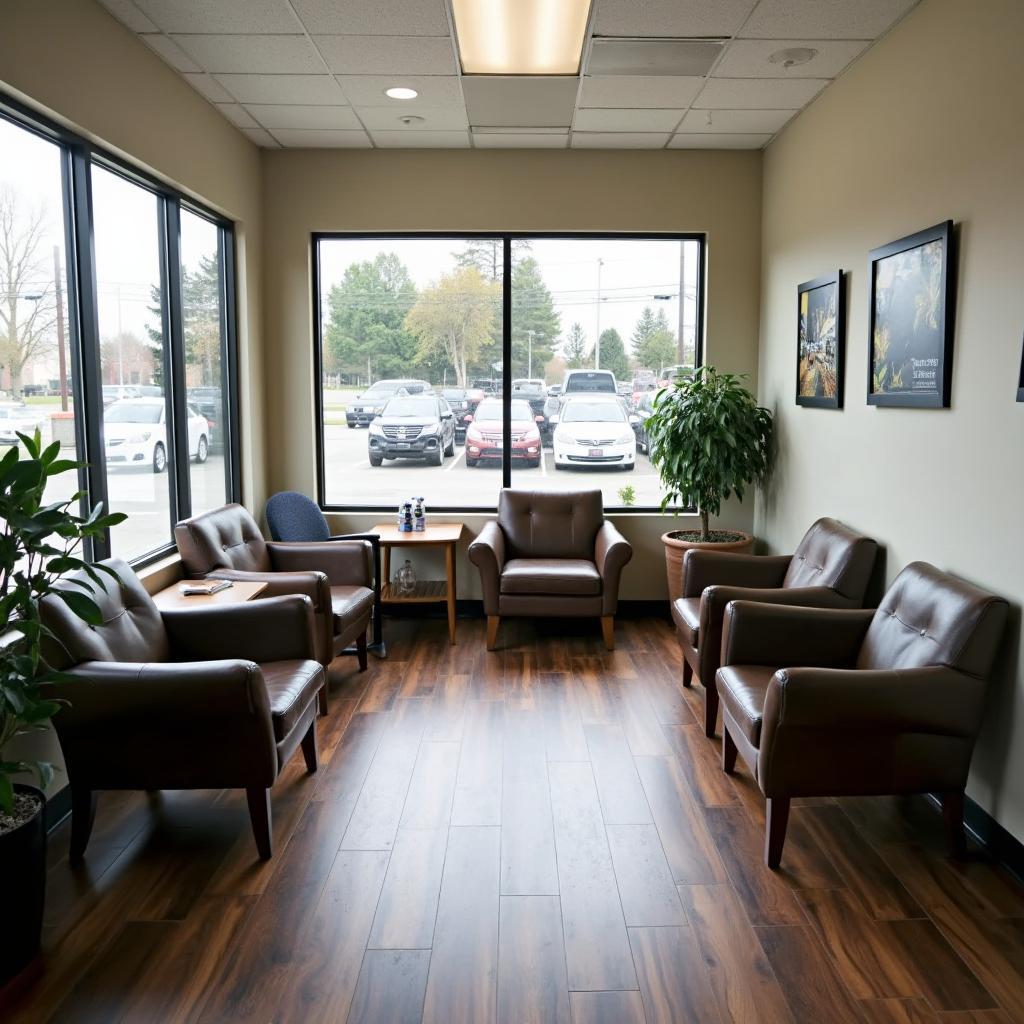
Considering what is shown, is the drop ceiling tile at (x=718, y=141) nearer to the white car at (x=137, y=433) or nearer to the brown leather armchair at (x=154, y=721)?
the white car at (x=137, y=433)

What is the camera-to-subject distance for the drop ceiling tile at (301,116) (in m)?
4.27

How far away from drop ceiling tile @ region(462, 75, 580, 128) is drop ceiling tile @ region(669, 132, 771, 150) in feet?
2.36

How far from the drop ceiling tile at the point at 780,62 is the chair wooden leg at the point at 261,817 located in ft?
10.2

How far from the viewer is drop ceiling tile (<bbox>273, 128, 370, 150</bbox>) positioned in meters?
4.71

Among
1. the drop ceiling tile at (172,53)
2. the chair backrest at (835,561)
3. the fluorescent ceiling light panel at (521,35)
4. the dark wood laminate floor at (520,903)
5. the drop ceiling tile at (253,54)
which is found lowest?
the dark wood laminate floor at (520,903)

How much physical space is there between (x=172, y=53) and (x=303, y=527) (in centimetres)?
221

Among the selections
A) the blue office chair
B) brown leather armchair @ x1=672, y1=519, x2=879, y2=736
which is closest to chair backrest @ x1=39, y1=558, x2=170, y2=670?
the blue office chair

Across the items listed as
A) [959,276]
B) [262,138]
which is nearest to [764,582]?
[959,276]

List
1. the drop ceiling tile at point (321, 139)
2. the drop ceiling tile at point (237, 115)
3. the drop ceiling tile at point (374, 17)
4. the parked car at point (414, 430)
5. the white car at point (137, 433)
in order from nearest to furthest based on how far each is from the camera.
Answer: the drop ceiling tile at point (374, 17) → the white car at point (137, 433) → the drop ceiling tile at point (237, 115) → the drop ceiling tile at point (321, 139) → the parked car at point (414, 430)

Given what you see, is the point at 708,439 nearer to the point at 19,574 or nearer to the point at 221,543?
the point at 221,543

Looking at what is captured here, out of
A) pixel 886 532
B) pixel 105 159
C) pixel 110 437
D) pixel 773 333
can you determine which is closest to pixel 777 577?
pixel 886 532

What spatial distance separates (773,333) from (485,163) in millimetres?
1843

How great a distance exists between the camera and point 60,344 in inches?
120

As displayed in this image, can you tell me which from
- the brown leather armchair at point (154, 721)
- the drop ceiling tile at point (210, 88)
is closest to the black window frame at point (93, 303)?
the brown leather armchair at point (154, 721)
